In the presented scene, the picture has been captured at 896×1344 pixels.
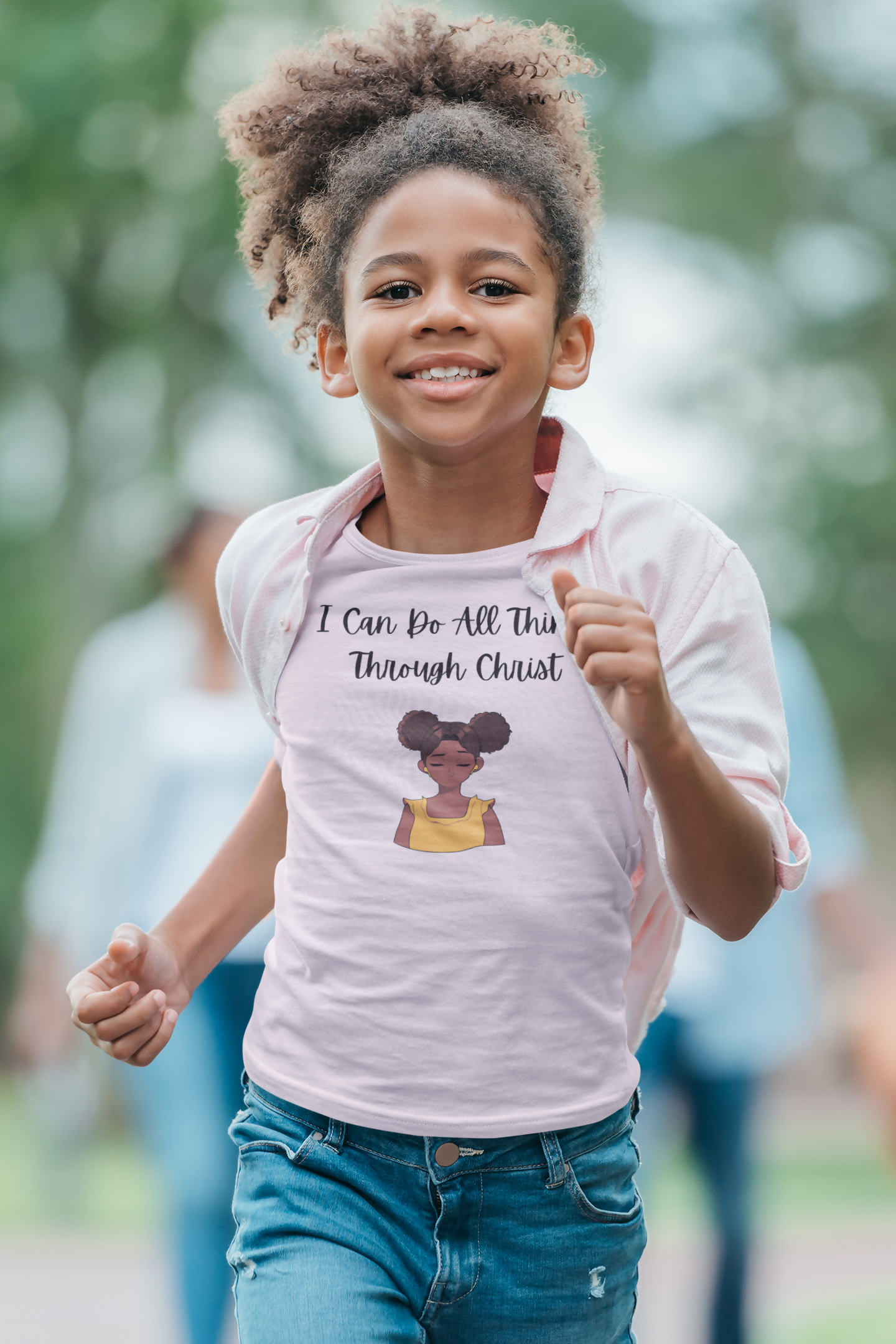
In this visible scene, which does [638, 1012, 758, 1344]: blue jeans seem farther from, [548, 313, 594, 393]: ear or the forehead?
the forehead

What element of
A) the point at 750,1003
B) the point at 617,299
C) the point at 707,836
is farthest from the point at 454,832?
the point at 617,299

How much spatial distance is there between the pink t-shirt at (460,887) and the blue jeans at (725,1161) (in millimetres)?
1865

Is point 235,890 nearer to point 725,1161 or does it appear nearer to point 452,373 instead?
point 452,373

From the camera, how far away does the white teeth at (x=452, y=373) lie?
176cm

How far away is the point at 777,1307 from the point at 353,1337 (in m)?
3.70

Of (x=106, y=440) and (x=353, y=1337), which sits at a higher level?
(x=106, y=440)

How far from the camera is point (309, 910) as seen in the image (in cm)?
179

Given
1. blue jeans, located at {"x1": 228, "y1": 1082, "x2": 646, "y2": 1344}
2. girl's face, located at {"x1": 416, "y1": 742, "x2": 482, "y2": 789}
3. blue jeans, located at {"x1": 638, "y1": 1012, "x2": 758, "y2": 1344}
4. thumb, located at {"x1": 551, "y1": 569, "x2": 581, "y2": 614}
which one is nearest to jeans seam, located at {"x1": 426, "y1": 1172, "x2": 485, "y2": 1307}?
blue jeans, located at {"x1": 228, "y1": 1082, "x2": 646, "y2": 1344}

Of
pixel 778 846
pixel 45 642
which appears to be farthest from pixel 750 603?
pixel 45 642

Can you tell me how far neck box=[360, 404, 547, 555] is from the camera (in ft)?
6.11

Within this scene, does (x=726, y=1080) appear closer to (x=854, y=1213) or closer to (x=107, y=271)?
(x=854, y=1213)

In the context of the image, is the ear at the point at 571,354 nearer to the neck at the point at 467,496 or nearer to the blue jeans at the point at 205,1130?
the neck at the point at 467,496

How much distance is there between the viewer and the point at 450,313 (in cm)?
173

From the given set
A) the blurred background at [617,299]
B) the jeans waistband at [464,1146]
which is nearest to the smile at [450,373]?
the jeans waistband at [464,1146]
